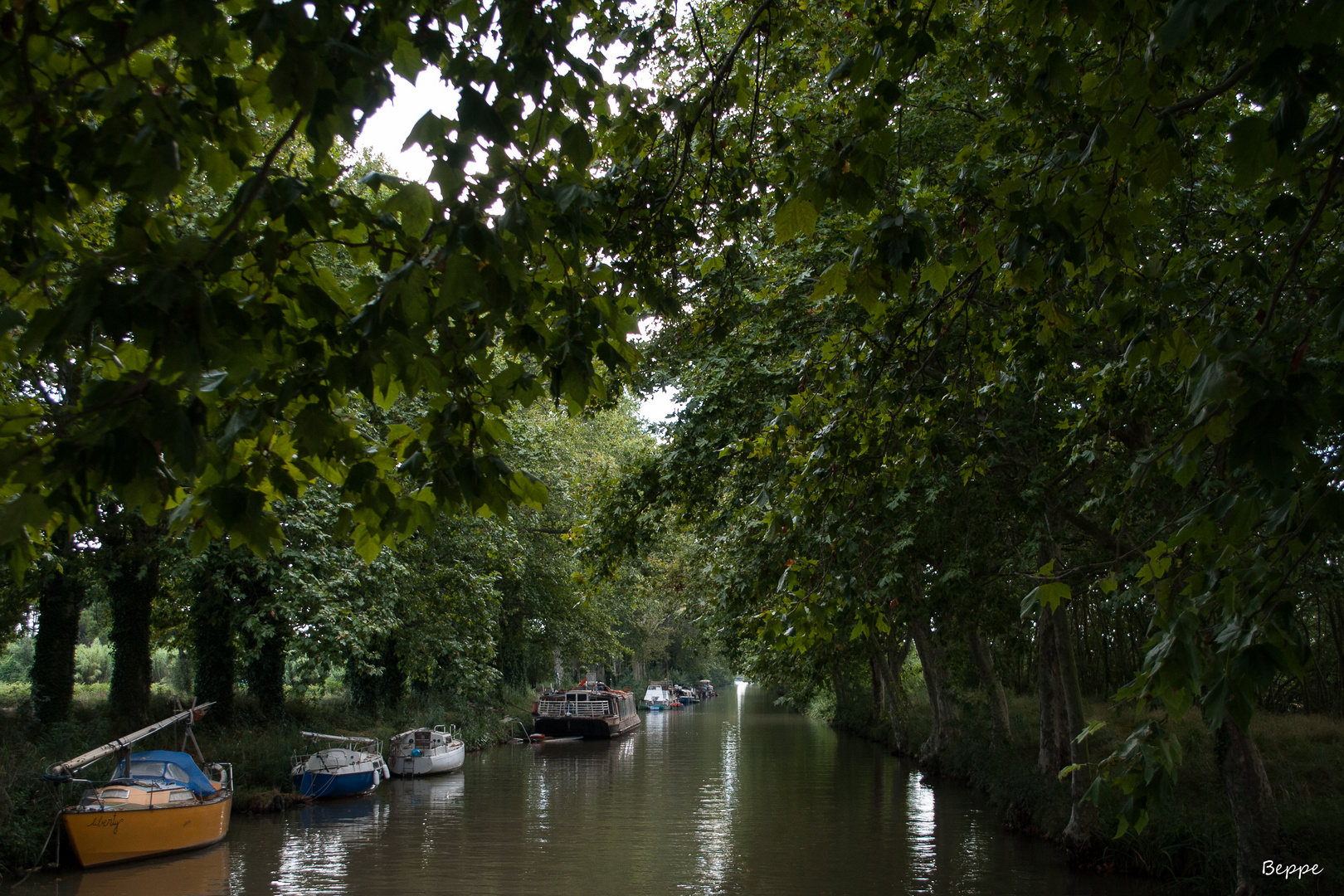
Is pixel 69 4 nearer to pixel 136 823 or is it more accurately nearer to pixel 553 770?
pixel 136 823

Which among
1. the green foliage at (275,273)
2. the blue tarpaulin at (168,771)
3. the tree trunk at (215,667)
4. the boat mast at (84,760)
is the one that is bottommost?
the blue tarpaulin at (168,771)

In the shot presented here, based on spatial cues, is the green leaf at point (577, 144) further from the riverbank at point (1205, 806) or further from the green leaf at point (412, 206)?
the riverbank at point (1205, 806)

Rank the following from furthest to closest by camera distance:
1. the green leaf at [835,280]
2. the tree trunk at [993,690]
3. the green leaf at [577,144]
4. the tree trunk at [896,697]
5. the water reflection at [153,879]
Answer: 1. the tree trunk at [896,697]
2. the tree trunk at [993,690]
3. the water reflection at [153,879]
4. the green leaf at [835,280]
5. the green leaf at [577,144]

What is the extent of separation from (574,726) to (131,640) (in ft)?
74.0

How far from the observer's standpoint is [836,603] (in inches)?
225

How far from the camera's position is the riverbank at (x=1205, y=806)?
10789 millimetres

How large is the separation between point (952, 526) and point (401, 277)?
11.5m

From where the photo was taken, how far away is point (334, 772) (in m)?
21.3

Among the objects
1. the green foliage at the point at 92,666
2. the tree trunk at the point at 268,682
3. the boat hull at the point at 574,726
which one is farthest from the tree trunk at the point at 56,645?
the green foliage at the point at 92,666

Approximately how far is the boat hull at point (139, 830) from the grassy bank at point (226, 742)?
23.1 inches

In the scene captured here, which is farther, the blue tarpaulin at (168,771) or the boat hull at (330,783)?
the boat hull at (330,783)

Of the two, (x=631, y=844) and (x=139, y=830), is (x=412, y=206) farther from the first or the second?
(x=139, y=830)

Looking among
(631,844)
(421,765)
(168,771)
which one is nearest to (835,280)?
(631,844)

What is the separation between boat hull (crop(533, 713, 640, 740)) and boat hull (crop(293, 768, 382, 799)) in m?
17.7
